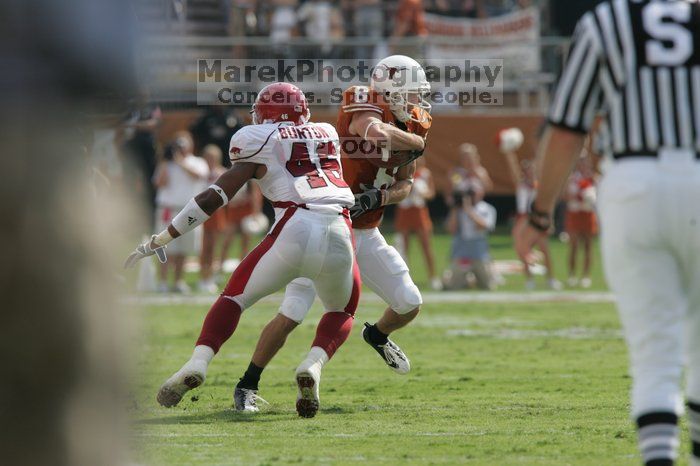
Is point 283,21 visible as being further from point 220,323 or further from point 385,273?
point 220,323

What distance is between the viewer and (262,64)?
19.9 meters

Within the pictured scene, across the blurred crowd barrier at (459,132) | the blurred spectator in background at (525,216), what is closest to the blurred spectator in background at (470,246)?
the blurred spectator in background at (525,216)

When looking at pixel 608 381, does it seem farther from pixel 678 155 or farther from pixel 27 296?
pixel 27 296

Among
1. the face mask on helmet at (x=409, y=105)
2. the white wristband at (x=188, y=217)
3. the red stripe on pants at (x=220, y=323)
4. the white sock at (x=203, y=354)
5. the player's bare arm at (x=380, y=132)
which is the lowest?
the white sock at (x=203, y=354)

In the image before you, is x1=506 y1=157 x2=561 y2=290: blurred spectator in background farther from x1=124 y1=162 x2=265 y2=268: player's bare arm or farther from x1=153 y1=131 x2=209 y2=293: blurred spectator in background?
x1=124 y1=162 x2=265 y2=268: player's bare arm

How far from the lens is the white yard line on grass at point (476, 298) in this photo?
498 inches

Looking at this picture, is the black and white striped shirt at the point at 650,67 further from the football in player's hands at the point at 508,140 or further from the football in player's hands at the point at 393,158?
the football in player's hands at the point at 508,140

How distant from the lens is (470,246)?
1405 centimetres

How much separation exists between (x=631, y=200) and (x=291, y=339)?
21.3ft

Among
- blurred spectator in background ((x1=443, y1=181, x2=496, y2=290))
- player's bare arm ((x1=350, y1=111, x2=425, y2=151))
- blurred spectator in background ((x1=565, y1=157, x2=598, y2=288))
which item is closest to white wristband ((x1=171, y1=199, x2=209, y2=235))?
player's bare arm ((x1=350, y1=111, x2=425, y2=151))

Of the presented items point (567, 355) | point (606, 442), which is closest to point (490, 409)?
point (606, 442)

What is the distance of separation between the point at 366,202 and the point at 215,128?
1338 cm

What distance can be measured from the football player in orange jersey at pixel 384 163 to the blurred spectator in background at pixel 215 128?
42.4 ft

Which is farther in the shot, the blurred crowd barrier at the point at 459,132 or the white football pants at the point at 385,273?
the blurred crowd barrier at the point at 459,132
